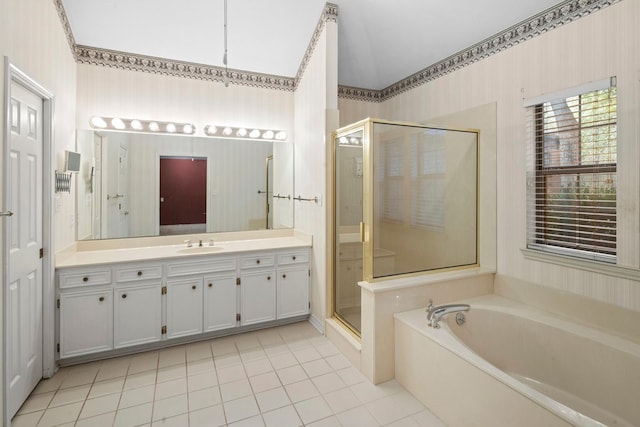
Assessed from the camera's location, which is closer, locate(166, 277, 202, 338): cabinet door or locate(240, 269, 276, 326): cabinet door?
locate(166, 277, 202, 338): cabinet door

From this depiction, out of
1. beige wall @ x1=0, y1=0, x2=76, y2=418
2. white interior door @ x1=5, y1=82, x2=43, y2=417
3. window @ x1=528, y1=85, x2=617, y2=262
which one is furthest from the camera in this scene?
window @ x1=528, y1=85, x2=617, y2=262

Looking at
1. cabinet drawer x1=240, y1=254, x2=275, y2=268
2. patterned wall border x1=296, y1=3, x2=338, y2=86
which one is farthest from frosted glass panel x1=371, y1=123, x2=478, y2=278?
patterned wall border x1=296, y1=3, x2=338, y2=86

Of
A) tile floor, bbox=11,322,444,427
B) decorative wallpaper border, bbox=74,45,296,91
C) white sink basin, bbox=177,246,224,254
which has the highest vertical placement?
decorative wallpaper border, bbox=74,45,296,91

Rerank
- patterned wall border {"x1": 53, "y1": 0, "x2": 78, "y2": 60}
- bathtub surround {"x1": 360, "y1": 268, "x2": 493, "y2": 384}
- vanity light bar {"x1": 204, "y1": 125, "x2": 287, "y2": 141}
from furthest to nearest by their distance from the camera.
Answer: vanity light bar {"x1": 204, "y1": 125, "x2": 287, "y2": 141}, patterned wall border {"x1": 53, "y1": 0, "x2": 78, "y2": 60}, bathtub surround {"x1": 360, "y1": 268, "x2": 493, "y2": 384}

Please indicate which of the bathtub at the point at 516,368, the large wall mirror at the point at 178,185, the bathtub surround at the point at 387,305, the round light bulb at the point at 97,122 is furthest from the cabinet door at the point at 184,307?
the bathtub at the point at 516,368

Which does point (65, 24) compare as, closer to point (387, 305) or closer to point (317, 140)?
point (317, 140)

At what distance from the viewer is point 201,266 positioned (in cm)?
279

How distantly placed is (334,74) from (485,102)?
133 centimetres

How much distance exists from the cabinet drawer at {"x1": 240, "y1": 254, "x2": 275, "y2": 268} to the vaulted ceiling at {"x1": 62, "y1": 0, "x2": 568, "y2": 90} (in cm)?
201

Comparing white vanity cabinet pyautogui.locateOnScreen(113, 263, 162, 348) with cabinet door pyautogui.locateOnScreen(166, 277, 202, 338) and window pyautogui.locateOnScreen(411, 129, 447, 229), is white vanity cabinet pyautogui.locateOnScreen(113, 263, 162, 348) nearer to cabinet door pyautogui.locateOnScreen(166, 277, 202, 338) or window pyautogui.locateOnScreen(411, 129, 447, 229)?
cabinet door pyautogui.locateOnScreen(166, 277, 202, 338)

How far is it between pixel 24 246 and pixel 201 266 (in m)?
1.18

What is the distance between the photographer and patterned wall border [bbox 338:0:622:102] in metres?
2.04

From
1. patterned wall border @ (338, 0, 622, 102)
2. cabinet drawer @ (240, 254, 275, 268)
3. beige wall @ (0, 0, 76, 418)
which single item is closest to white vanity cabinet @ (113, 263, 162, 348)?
beige wall @ (0, 0, 76, 418)

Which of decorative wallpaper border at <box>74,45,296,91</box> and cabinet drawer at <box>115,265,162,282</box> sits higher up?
decorative wallpaper border at <box>74,45,296,91</box>
